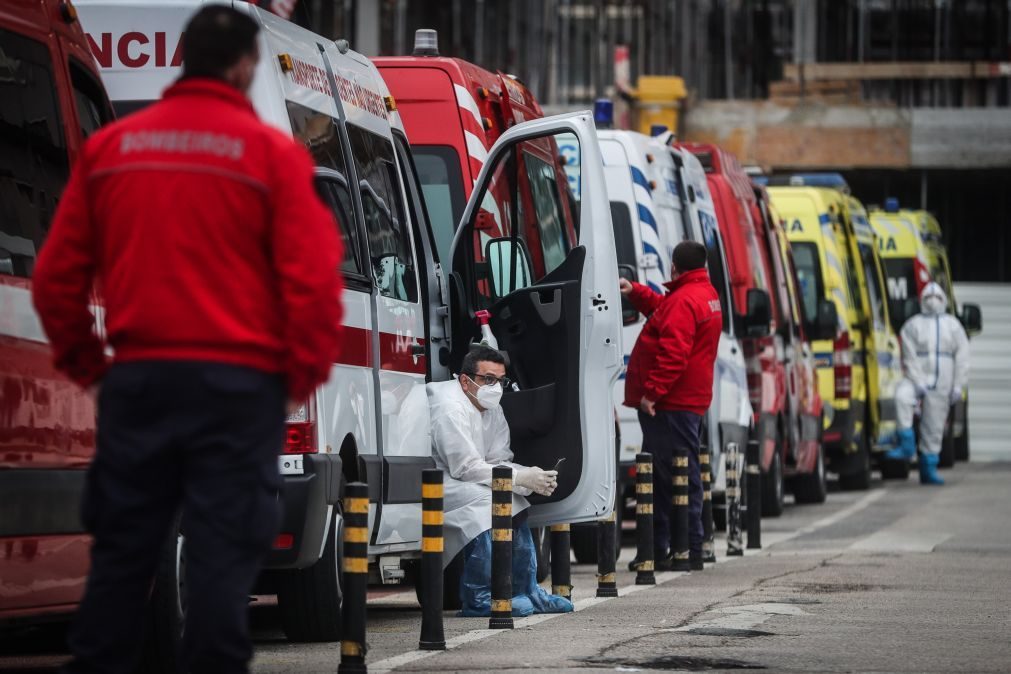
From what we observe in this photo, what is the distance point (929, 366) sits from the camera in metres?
26.9

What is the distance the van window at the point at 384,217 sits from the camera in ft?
32.6

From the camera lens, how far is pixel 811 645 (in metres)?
9.29

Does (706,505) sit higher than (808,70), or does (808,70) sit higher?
(808,70)

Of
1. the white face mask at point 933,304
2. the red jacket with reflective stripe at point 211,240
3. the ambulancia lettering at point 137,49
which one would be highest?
the ambulancia lettering at point 137,49

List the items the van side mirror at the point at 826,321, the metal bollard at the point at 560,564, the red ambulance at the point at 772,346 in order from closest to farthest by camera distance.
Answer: the metal bollard at the point at 560,564, the red ambulance at the point at 772,346, the van side mirror at the point at 826,321

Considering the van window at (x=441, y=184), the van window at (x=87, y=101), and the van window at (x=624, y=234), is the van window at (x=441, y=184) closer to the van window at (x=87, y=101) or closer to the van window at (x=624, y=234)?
the van window at (x=624, y=234)

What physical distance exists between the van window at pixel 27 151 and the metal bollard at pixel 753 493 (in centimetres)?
827

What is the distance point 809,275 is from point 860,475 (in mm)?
2916

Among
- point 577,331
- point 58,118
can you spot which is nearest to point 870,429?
point 577,331

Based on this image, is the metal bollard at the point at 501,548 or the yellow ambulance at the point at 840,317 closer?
the metal bollard at the point at 501,548

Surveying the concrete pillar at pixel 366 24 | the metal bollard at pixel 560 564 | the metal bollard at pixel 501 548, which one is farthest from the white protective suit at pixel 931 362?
the metal bollard at pixel 501 548

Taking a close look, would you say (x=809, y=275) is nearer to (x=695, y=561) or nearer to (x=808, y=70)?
(x=695, y=561)

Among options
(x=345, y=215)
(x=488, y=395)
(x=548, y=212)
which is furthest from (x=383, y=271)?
(x=548, y=212)

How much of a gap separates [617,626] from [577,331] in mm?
1421
